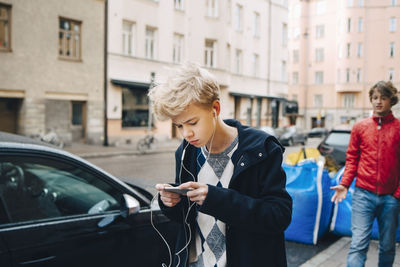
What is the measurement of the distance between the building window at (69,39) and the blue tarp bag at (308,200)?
15.7m

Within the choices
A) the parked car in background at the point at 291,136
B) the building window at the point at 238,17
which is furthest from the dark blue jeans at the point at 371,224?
the building window at the point at 238,17

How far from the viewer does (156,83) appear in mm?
1809

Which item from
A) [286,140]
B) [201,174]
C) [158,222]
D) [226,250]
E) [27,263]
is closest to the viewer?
[226,250]

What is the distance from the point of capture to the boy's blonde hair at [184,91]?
166 cm

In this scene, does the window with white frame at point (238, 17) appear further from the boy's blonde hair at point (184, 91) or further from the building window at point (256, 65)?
the boy's blonde hair at point (184, 91)

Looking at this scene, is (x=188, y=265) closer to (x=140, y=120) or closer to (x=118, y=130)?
(x=118, y=130)

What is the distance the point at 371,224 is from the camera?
3.29m

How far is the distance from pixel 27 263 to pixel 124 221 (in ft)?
2.39

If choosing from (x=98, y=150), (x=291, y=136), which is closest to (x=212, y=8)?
(x=291, y=136)

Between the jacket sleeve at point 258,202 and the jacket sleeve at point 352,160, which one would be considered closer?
the jacket sleeve at point 258,202

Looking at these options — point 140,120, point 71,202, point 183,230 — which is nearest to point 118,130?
point 140,120

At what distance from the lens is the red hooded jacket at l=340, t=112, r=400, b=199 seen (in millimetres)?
3236

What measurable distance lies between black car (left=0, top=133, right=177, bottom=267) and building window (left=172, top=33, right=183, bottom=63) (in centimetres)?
2126

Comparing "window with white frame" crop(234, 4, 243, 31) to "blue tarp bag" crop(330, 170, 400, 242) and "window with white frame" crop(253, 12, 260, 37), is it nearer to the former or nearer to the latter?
"window with white frame" crop(253, 12, 260, 37)
